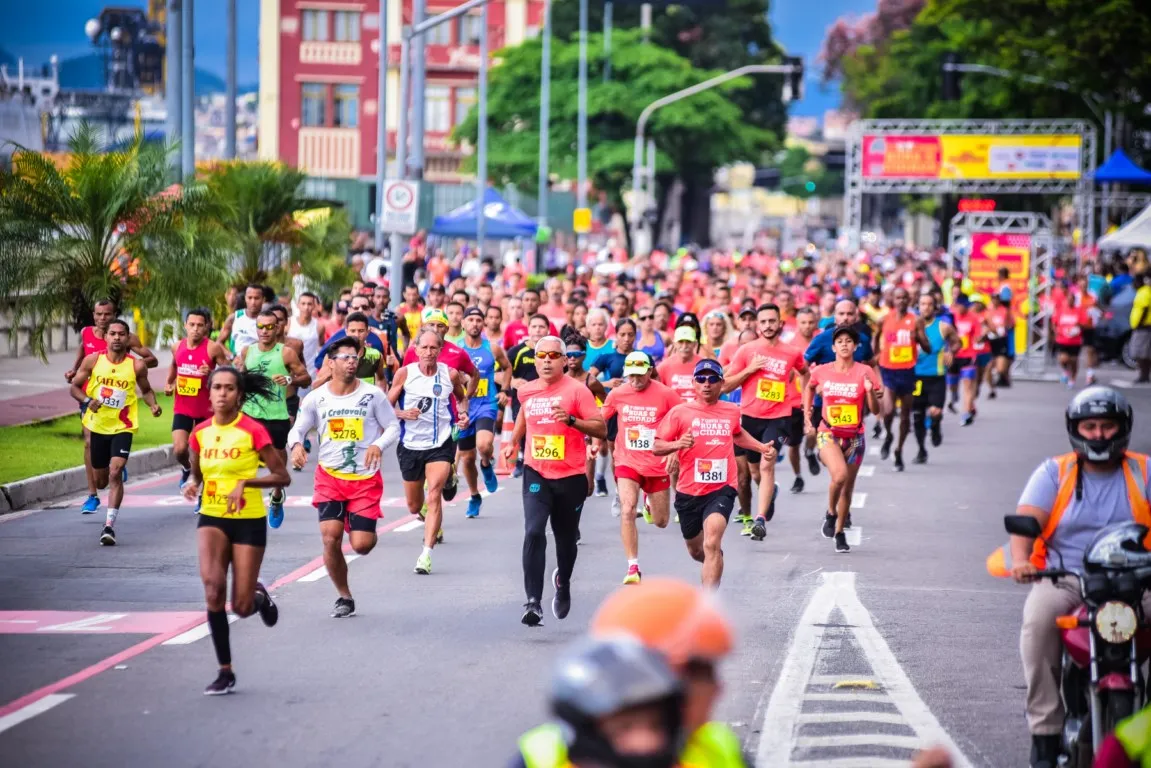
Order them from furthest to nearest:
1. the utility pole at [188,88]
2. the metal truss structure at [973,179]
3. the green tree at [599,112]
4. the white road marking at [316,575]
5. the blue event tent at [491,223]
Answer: the green tree at [599,112]
the metal truss structure at [973,179]
the blue event tent at [491,223]
the utility pole at [188,88]
the white road marking at [316,575]

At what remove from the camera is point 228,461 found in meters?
9.88

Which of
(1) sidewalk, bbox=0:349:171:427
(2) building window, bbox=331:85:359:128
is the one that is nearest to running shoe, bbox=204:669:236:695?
(1) sidewalk, bbox=0:349:171:427

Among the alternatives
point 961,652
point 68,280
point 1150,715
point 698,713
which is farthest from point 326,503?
point 68,280

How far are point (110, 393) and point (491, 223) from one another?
2837 cm

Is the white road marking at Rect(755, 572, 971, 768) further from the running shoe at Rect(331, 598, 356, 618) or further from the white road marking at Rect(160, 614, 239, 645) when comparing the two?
the white road marking at Rect(160, 614, 239, 645)

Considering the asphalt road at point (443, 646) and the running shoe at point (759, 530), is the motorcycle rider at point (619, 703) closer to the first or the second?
the asphalt road at point (443, 646)

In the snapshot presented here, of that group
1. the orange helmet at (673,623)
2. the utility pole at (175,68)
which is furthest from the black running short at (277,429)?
the orange helmet at (673,623)

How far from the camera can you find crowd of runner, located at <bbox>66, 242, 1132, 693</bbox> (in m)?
11.4

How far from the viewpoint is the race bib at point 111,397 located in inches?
600

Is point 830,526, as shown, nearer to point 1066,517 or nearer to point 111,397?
point 111,397

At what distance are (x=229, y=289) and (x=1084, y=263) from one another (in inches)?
1516

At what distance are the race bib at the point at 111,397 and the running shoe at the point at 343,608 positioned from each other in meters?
4.30

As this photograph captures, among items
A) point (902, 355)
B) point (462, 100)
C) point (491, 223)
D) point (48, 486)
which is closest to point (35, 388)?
point (48, 486)

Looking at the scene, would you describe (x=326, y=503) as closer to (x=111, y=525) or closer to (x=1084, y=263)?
(x=111, y=525)
